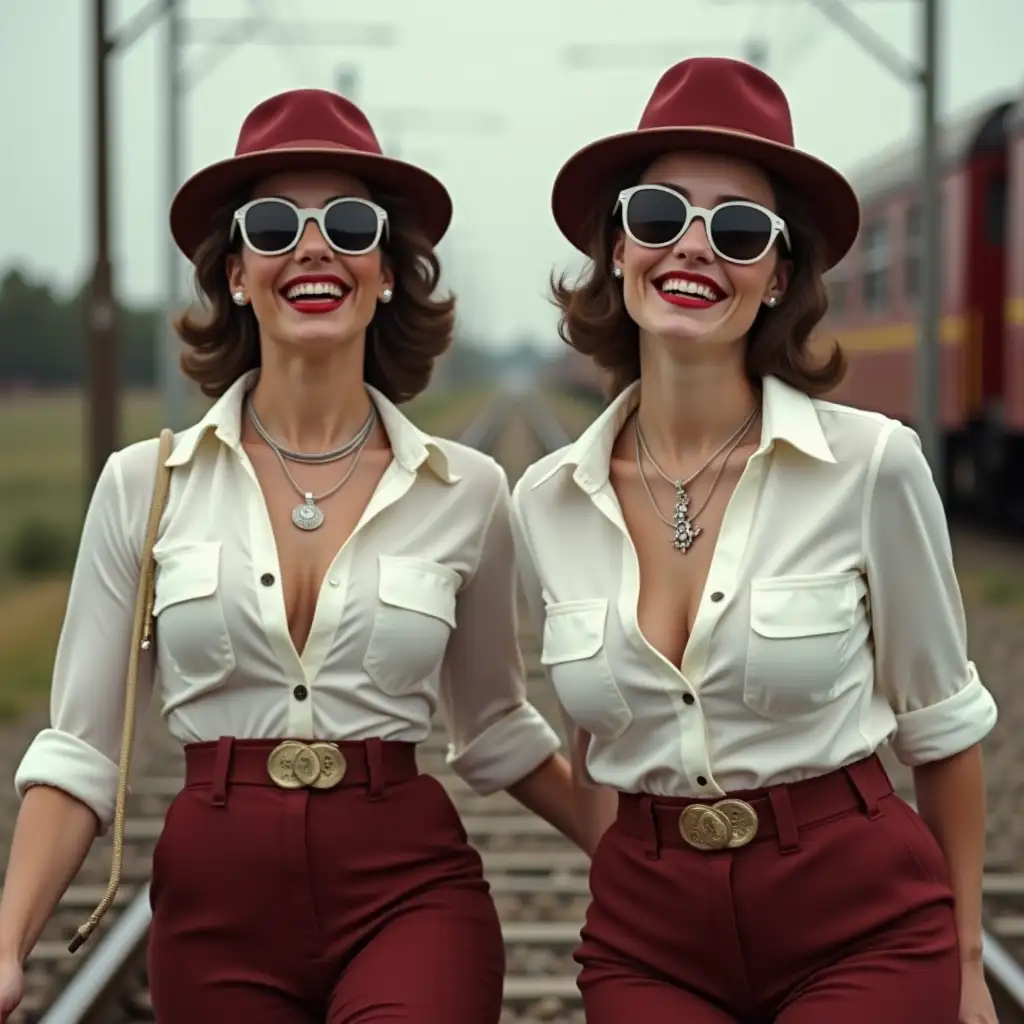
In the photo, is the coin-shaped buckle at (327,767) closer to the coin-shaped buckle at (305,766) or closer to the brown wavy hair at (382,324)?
the coin-shaped buckle at (305,766)

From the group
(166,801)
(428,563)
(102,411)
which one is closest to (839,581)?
(428,563)

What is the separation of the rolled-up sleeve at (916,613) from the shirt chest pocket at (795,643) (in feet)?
0.31

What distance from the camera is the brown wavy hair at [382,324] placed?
128 inches

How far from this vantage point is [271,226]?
120 inches

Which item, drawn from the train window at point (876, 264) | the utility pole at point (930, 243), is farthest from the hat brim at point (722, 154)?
the train window at point (876, 264)

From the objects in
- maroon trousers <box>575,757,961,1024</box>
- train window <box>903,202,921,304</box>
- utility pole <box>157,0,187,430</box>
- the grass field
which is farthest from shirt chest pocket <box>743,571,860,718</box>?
train window <box>903,202,921,304</box>

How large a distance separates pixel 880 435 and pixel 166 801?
4730mm

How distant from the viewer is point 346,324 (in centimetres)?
305

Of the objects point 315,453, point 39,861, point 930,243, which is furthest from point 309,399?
point 930,243

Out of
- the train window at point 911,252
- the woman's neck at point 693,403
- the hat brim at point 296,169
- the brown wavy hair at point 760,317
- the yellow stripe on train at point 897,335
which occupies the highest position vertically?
the train window at point 911,252

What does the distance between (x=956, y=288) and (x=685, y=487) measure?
46.3 ft

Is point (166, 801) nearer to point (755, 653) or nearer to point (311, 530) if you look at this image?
point (311, 530)

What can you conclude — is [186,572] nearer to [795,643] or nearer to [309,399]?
[309,399]

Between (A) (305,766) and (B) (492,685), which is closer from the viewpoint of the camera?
(A) (305,766)
